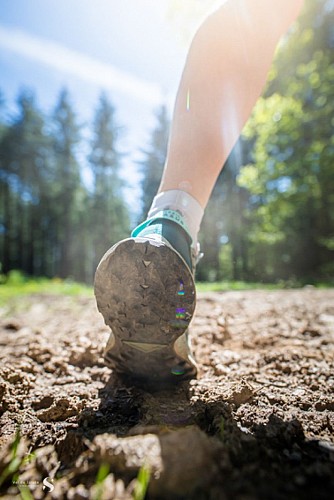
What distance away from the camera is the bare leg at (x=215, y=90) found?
102 cm

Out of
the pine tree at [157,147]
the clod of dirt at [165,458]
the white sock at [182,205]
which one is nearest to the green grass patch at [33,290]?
the white sock at [182,205]

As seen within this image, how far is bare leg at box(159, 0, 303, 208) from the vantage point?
1.02m

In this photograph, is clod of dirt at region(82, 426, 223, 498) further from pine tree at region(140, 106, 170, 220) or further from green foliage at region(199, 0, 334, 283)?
pine tree at region(140, 106, 170, 220)

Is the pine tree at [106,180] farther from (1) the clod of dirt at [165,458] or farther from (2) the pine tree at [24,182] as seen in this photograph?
(1) the clod of dirt at [165,458]

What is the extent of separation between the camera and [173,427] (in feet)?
2.25

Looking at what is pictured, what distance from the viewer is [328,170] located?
31.4 ft

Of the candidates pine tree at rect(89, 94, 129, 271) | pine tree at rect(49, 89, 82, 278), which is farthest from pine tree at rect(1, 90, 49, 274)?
pine tree at rect(89, 94, 129, 271)

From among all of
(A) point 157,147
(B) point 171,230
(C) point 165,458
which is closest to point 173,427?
(C) point 165,458

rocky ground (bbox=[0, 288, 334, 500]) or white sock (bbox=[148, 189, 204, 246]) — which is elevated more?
white sock (bbox=[148, 189, 204, 246])

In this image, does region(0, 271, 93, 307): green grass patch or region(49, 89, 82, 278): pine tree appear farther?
region(49, 89, 82, 278): pine tree

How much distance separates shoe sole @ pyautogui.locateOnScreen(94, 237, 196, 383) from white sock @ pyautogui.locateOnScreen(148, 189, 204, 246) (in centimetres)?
22

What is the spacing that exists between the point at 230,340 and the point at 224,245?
54.5 feet

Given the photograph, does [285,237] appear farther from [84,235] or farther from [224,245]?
[84,235]

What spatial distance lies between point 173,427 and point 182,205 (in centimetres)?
62
